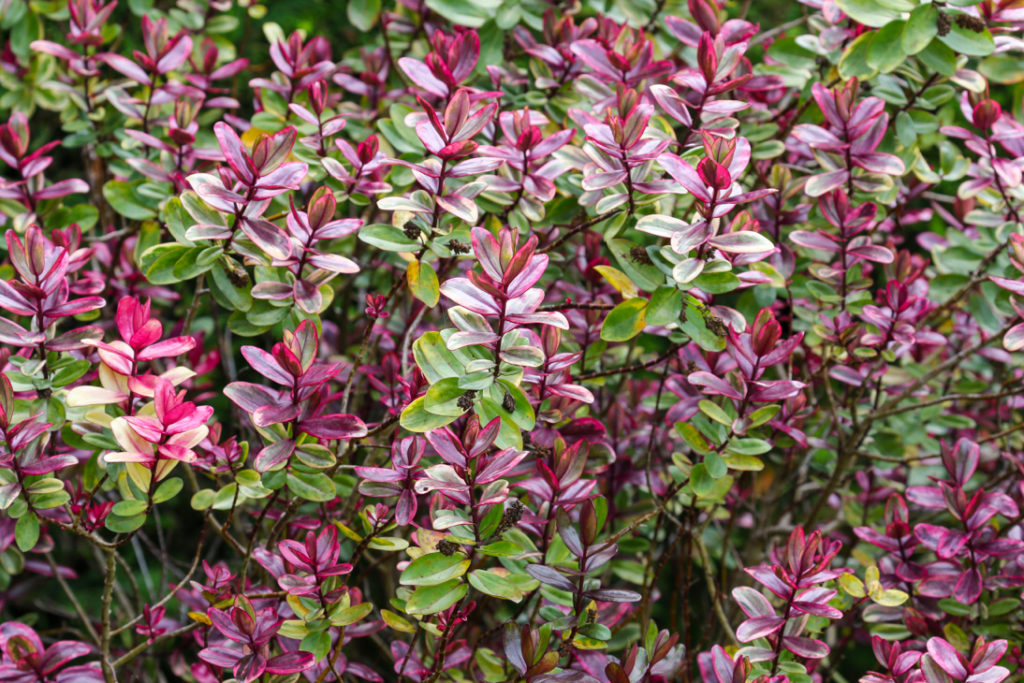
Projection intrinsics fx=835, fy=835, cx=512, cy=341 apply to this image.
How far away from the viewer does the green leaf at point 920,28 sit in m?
1.61

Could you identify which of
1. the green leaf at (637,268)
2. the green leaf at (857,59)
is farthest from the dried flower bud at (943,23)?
the green leaf at (637,268)

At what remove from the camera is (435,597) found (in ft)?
4.13

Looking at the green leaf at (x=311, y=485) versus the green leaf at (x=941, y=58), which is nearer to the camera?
the green leaf at (x=311, y=485)

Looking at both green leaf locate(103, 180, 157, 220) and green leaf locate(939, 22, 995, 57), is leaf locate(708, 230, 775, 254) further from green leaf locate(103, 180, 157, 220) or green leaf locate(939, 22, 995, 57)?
green leaf locate(103, 180, 157, 220)

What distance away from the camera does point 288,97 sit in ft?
6.43

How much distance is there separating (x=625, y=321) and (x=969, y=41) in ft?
2.95

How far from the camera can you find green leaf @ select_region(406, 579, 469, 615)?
4.07 feet

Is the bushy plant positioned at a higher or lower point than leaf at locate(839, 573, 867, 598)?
higher

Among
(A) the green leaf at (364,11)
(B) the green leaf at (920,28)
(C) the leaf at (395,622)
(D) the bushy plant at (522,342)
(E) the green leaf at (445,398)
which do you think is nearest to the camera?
(E) the green leaf at (445,398)

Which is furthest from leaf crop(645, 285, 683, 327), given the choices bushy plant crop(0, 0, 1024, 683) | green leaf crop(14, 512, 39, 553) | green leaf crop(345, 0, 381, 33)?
green leaf crop(345, 0, 381, 33)

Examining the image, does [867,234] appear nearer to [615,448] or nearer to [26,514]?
[615,448]

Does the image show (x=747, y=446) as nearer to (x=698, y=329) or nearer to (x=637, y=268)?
(x=698, y=329)

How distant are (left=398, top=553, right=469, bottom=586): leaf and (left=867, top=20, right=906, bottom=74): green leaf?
4.08ft

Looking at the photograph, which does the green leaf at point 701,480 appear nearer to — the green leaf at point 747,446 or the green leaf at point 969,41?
the green leaf at point 747,446
